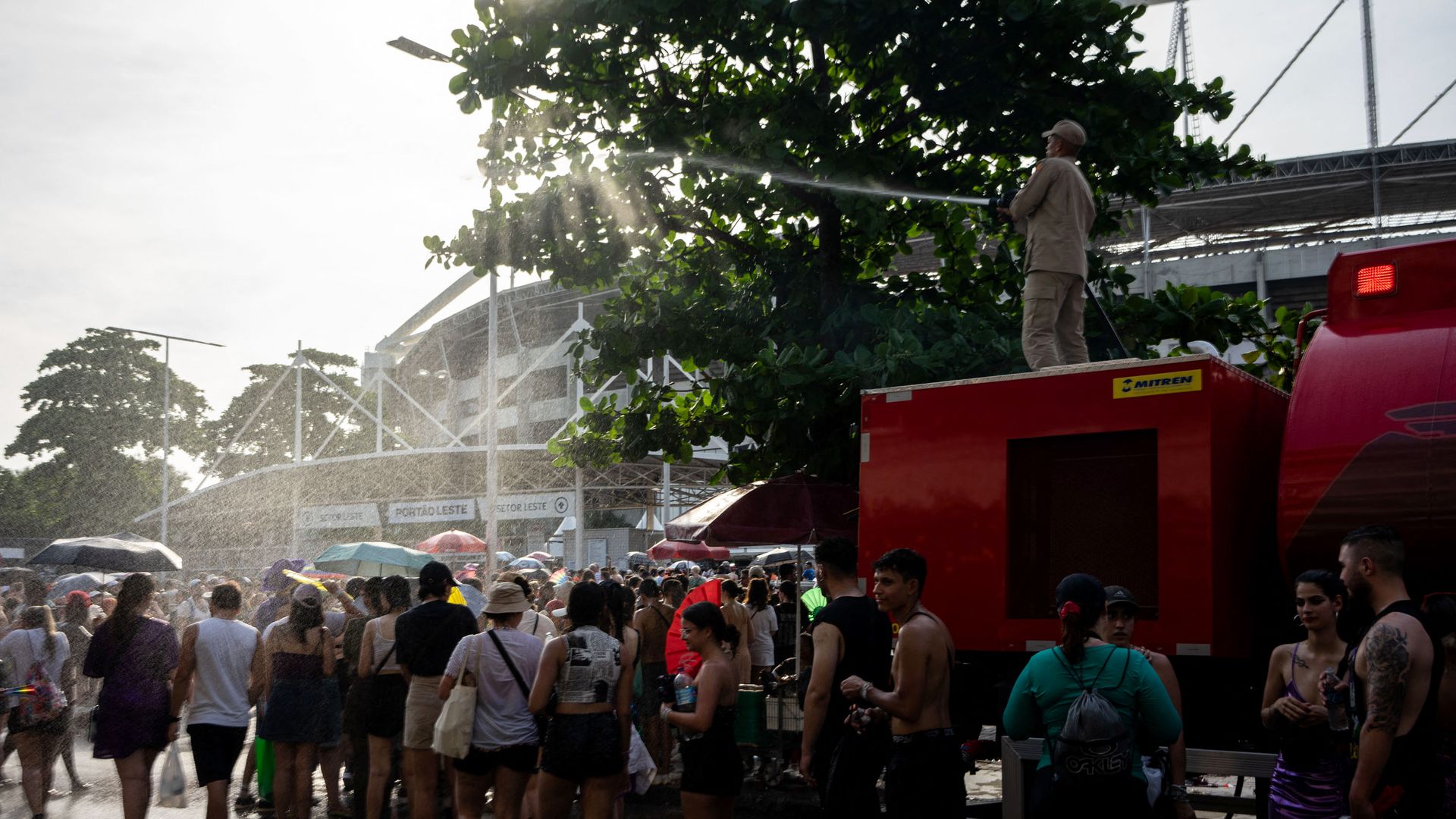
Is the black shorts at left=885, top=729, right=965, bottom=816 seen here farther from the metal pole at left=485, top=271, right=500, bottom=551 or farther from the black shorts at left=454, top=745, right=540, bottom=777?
the metal pole at left=485, top=271, right=500, bottom=551

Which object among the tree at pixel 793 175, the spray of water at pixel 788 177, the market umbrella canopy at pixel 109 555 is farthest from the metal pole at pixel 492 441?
the spray of water at pixel 788 177

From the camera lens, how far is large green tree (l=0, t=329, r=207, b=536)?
220 feet

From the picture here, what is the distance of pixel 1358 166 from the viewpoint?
1565 inches

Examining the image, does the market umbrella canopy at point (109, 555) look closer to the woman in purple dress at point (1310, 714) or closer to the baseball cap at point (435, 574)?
the baseball cap at point (435, 574)

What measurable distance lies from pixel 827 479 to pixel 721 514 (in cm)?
112

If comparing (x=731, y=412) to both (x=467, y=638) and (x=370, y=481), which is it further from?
(x=370, y=481)

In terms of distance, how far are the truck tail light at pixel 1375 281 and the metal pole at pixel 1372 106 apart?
35.8m

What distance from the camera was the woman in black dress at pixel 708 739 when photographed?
6.23 metres

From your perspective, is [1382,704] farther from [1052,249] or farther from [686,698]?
[1052,249]

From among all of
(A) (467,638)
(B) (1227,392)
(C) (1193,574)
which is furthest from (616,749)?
(B) (1227,392)

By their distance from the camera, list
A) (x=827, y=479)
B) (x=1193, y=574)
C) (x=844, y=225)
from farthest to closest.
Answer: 1. (x=844, y=225)
2. (x=827, y=479)
3. (x=1193, y=574)

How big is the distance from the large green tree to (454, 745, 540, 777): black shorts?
67.5 metres

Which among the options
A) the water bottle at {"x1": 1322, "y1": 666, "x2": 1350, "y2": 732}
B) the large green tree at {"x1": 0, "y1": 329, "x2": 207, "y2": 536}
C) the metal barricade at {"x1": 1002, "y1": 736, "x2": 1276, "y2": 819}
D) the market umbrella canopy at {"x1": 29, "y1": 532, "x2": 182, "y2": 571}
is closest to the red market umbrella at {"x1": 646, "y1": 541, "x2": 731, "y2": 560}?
the market umbrella canopy at {"x1": 29, "y1": 532, "x2": 182, "y2": 571}

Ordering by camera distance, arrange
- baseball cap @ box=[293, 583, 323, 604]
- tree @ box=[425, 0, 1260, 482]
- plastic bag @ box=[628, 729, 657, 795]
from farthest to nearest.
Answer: tree @ box=[425, 0, 1260, 482], baseball cap @ box=[293, 583, 323, 604], plastic bag @ box=[628, 729, 657, 795]
